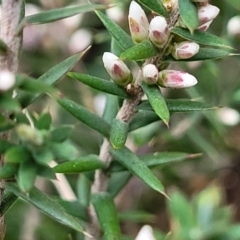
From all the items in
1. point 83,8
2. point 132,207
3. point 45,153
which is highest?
point 83,8

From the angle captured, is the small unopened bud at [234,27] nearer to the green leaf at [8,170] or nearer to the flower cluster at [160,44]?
the flower cluster at [160,44]

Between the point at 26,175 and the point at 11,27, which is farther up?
the point at 11,27

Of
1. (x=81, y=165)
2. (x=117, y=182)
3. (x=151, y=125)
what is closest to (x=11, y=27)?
(x=81, y=165)

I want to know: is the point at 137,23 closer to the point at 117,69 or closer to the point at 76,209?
the point at 117,69

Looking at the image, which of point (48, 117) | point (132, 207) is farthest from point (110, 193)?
point (132, 207)

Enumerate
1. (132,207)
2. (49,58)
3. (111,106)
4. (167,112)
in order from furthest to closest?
(49,58)
(132,207)
(111,106)
(167,112)

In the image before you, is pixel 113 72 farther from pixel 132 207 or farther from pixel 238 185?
pixel 238 185

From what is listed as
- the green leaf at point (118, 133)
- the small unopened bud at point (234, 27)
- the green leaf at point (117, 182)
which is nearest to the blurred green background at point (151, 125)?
the small unopened bud at point (234, 27)
